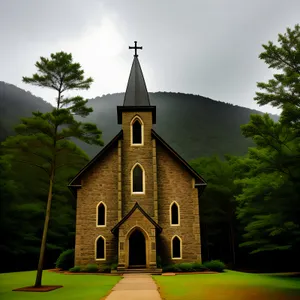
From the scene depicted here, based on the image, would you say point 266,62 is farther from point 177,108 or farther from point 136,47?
point 177,108

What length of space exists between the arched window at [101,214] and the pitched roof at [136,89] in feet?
30.0

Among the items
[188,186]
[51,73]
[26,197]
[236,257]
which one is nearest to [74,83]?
[51,73]

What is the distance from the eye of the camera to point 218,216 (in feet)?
139

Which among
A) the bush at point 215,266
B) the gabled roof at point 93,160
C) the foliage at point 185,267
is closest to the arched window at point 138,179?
the gabled roof at point 93,160

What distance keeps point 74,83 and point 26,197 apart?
949 cm

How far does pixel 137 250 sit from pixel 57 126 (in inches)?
521

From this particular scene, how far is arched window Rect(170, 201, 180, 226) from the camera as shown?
26356mm

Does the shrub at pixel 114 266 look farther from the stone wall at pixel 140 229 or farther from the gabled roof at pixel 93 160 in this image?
the gabled roof at pixel 93 160

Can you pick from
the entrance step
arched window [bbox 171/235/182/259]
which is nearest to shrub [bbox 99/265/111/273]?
the entrance step

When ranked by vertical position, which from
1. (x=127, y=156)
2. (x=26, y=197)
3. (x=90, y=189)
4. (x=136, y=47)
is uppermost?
(x=136, y=47)

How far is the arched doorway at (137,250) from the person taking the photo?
26312 millimetres

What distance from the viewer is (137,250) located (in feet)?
87.4

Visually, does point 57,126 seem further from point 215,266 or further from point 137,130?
point 215,266

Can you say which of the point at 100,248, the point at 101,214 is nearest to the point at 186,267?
the point at 100,248
